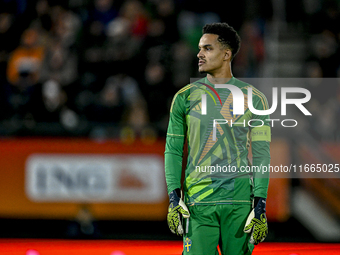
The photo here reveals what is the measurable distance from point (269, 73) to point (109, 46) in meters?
2.97

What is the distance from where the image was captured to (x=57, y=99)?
344 inches

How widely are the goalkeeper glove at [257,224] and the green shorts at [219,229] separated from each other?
7 cm

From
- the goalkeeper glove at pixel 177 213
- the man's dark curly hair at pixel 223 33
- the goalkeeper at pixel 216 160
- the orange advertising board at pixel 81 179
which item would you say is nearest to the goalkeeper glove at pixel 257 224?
the goalkeeper at pixel 216 160

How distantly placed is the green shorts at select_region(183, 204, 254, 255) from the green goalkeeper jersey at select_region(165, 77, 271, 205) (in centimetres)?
6

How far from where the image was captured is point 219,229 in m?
4.01

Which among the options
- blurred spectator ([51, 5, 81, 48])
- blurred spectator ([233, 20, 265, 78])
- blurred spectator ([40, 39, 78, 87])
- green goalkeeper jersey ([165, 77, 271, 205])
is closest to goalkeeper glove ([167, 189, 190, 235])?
green goalkeeper jersey ([165, 77, 271, 205])

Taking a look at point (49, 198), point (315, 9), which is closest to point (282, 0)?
point (315, 9)

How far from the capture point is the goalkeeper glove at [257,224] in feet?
12.7

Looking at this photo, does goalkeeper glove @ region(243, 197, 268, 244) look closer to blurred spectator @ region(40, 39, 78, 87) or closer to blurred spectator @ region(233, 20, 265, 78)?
blurred spectator @ region(233, 20, 265, 78)

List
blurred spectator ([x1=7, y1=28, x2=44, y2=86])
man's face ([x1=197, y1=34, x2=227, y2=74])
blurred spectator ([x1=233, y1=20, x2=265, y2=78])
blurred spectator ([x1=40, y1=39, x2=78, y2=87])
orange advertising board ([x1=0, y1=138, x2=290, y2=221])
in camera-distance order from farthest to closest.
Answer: blurred spectator ([x1=233, y1=20, x2=265, y2=78])
blurred spectator ([x1=7, y1=28, x2=44, y2=86])
blurred spectator ([x1=40, y1=39, x2=78, y2=87])
orange advertising board ([x1=0, y1=138, x2=290, y2=221])
man's face ([x1=197, y1=34, x2=227, y2=74])

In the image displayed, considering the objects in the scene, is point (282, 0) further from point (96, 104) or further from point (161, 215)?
point (161, 215)

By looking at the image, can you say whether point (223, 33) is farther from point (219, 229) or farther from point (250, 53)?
point (250, 53)

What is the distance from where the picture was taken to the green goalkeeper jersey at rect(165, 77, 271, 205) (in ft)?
13.2

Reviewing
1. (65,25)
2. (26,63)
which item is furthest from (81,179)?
A: (65,25)
